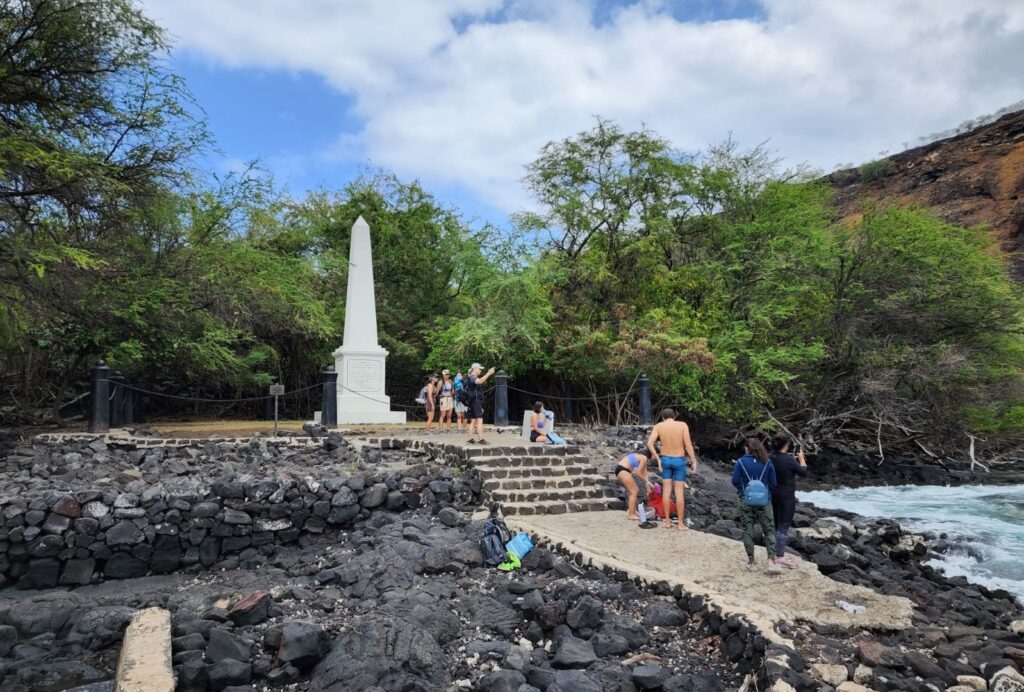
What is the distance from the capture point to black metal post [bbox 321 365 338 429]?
1351 centimetres

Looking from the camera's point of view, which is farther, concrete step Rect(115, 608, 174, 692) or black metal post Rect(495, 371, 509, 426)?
black metal post Rect(495, 371, 509, 426)

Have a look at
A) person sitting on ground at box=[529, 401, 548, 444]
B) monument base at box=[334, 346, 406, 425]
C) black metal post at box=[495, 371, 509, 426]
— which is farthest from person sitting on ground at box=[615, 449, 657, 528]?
monument base at box=[334, 346, 406, 425]

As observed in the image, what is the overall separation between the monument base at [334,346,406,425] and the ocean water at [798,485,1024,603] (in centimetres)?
1008

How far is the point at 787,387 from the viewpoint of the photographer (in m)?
19.4

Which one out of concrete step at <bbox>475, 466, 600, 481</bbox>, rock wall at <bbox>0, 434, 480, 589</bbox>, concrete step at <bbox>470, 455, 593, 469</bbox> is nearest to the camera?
rock wall at <bbox>0, 434, 480, 589</bbox>

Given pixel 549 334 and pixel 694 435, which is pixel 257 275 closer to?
pixel 549 334

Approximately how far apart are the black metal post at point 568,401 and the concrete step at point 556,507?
28.5 feet

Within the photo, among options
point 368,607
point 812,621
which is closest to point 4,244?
point 368,607

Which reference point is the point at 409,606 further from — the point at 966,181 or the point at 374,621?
the point at 966,181

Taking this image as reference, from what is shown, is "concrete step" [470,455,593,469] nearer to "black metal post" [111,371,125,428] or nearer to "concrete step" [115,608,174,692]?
"concrete step" [115,608,174,692]

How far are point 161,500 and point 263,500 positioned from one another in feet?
4.26

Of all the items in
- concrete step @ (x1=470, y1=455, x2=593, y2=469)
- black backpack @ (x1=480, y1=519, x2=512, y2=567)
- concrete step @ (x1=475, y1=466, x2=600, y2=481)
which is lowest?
black backpack @ (x1=480, y1=519, x2=512, y2=567)

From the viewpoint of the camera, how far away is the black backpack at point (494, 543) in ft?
24.0

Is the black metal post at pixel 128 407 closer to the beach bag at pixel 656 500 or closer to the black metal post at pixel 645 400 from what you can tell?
the beach bag at pixel 656 500
